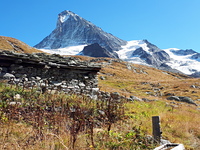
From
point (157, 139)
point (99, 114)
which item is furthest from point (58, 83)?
point (157, 139)

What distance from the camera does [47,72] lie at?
45.5 ft

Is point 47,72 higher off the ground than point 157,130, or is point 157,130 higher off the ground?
point 47,72

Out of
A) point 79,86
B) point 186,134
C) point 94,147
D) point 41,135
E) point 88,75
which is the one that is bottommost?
point 186,134

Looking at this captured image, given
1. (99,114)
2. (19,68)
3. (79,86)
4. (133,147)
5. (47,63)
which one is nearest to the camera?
(133,147)

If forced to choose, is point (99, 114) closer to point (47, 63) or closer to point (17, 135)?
point (17, 135)

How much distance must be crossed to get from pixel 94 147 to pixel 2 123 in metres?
2.95

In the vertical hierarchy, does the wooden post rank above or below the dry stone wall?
below

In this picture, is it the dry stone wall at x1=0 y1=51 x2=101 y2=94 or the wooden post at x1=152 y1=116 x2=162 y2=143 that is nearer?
the wooden post at x1=152 y1=116 x2=162 y2=143

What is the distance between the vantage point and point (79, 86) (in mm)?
14828

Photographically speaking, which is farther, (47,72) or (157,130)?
(47,72)

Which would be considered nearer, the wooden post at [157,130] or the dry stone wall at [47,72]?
the wooden post at [157,130]

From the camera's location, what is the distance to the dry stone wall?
12625 mm

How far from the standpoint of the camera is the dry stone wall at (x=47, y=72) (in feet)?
41.4

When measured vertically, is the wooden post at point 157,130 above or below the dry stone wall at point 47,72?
below
